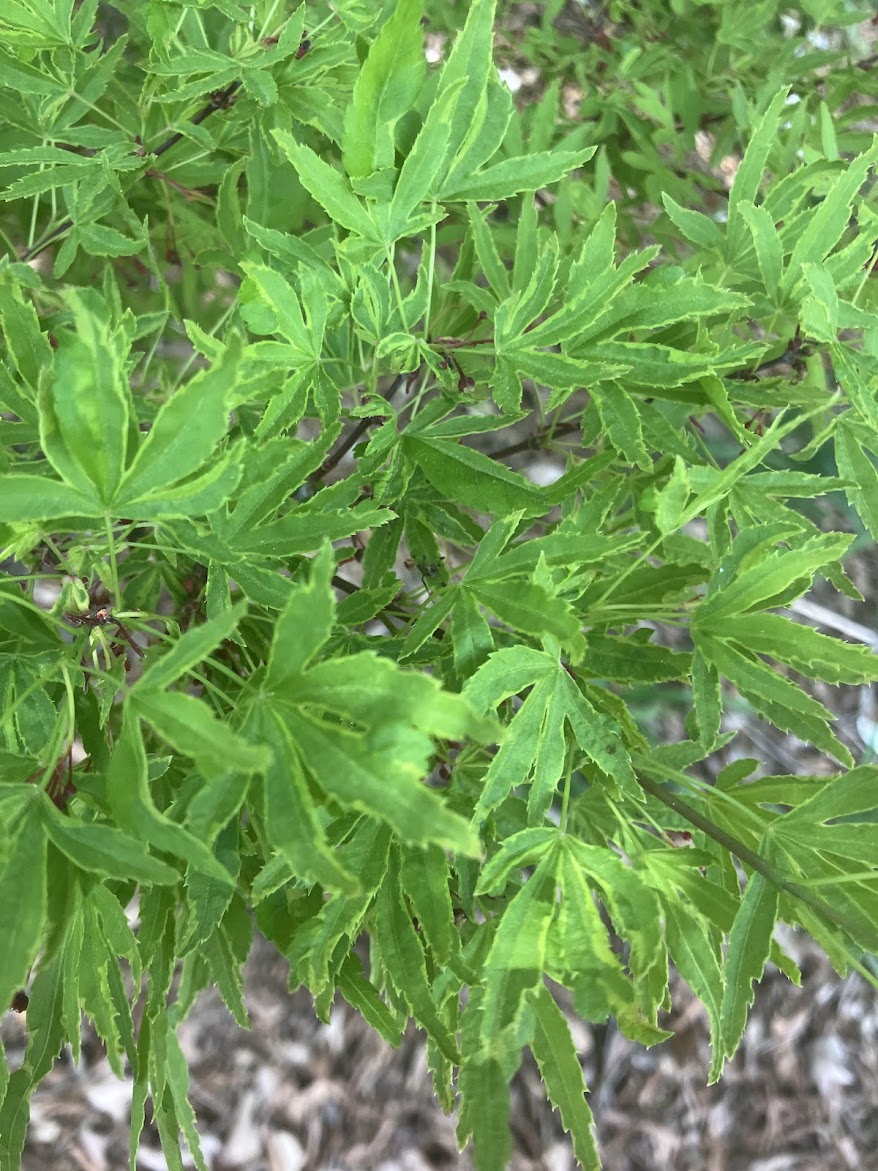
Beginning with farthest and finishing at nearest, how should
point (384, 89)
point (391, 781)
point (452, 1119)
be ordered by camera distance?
point (452, 1119) < point (384, 89) < point (391, 781)

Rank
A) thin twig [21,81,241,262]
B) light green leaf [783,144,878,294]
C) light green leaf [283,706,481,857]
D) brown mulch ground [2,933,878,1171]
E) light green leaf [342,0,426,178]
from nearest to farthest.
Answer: light green leaf [283,706,481,857], light green leaf [342,0,426,178], light green leaf [783,144,878,294], thin twig [21,81,241,262], brown mulch ground [2,933,878,1171]

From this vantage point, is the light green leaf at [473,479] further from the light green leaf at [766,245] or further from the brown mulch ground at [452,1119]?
the brown mulch ground at [452,1119]

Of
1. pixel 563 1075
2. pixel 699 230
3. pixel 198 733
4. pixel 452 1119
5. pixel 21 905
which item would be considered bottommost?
pixel 452 1119

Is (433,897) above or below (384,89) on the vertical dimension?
below

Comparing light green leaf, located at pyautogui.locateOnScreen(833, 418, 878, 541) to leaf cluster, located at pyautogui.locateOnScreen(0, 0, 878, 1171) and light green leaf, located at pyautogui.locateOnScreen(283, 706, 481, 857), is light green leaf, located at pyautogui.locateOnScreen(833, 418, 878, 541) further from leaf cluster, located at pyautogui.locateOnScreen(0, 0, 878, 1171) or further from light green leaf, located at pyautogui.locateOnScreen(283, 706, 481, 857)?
light green leaf, located at pyautogui.locateOnScreen(283, 706, 481, 857)

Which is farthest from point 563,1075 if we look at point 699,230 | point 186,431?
point 699,230

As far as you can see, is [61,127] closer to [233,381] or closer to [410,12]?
[410,12]

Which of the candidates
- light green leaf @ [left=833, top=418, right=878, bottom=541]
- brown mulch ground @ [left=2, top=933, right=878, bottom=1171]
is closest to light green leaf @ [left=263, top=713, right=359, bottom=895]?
light green leaf @ [left=833, top=418, right=878, bottom=541]

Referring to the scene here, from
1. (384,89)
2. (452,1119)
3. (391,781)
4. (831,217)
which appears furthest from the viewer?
(452,1119)

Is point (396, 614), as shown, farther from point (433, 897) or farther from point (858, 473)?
point (858, 473)

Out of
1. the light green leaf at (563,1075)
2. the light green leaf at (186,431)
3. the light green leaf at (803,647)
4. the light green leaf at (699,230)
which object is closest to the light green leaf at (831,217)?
the light green leaf at (699,230)

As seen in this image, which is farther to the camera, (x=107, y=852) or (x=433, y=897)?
(x=433, y=897)

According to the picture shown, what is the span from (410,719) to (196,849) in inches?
4.6

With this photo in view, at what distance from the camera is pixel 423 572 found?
77cm
